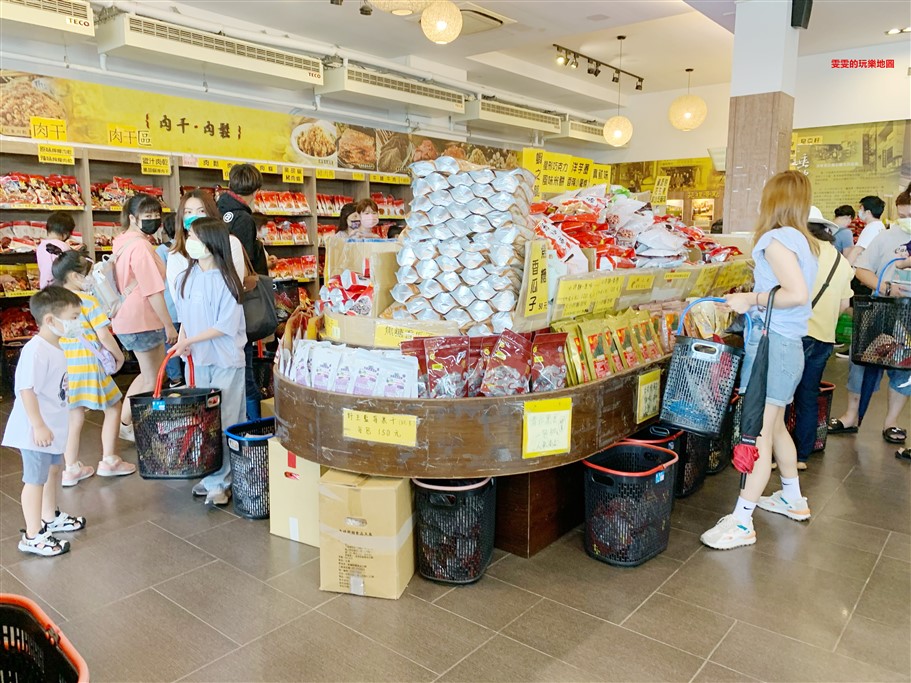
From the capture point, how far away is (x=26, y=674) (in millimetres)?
1412

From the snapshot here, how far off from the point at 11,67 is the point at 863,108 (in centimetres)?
994

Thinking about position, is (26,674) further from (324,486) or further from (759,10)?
(759,10)

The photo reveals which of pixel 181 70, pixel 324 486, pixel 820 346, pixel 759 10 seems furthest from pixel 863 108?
pixel 324 486

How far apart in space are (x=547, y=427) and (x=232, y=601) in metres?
1.38

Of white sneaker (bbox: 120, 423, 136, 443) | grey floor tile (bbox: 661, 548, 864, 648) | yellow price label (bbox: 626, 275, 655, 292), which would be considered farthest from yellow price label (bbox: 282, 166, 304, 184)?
grey floor tile (bbox: 661, 548, 864, 648)

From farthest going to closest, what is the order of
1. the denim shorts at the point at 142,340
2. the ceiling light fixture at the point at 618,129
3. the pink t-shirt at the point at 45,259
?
the ceiling light fixture at the point at 618,129 < the pink t-shirt at the point at 45,259 < the denim shorts at the point at 142,340

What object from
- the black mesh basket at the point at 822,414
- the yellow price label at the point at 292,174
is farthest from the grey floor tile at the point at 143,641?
the yellow price label at the point at 292,174

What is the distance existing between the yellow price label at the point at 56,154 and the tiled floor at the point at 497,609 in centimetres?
366

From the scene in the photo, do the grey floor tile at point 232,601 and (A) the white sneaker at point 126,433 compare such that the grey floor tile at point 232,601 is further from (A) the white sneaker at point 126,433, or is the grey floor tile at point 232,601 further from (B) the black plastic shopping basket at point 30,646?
(A) the white sneaker at point 126,433

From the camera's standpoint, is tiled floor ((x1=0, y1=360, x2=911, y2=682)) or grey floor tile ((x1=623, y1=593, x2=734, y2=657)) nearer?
tiled floor ((x1=0, y1=360, x2=911, y2=682))

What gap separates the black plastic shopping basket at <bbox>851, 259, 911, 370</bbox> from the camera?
389cm

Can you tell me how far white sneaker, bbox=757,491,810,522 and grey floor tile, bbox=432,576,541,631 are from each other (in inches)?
60.4

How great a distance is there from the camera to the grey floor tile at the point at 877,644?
2203 mm

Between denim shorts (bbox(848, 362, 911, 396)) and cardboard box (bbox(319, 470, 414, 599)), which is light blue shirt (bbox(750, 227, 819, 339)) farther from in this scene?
cardboard box (bbox(319, 470, 414, 599))
